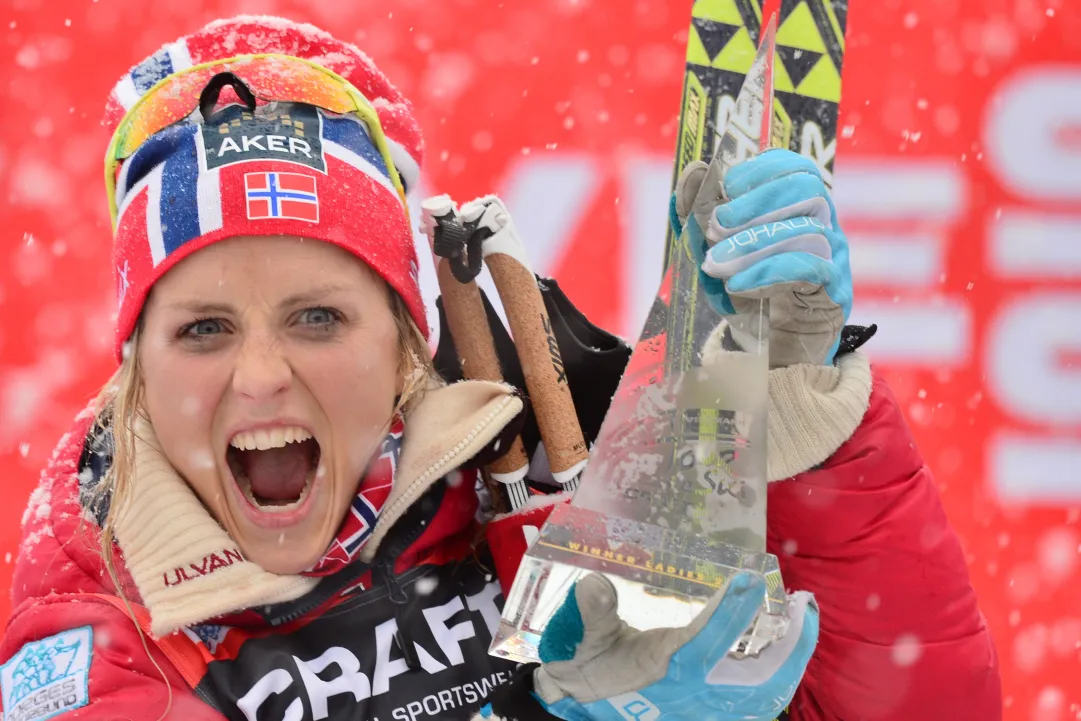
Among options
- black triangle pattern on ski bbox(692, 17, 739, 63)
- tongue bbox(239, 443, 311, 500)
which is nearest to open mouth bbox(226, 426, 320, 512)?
tongue bbox(239, 443, 311, 500)

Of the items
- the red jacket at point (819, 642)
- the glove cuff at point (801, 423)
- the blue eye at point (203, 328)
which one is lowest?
the red jacket at point (819, 642)

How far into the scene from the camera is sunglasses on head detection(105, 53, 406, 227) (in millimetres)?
1407

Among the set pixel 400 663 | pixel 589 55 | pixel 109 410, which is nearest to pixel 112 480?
pixel 109 410

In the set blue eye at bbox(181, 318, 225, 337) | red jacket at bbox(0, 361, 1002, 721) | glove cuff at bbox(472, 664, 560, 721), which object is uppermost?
blue eye at bbox(181, 318, 225, 337)

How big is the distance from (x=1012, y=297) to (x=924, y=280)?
26cm

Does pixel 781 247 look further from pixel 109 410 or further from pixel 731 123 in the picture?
pixel 109 410

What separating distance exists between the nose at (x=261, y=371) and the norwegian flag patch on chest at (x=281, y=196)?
0.16 m

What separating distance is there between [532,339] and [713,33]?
908 millimetres

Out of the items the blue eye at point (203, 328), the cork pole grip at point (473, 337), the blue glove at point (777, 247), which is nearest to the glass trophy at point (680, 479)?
the blue glove at point (777, 247)

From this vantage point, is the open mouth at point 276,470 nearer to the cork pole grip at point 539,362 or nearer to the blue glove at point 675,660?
the cork pole grip at point 539,362

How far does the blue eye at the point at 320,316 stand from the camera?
1.34 m

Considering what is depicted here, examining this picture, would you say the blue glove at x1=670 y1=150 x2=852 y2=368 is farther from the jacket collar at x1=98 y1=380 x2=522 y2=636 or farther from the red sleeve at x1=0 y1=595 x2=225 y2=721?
the red sleeve at x1=0 y1=595 x2=225 y2=721

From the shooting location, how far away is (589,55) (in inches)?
110

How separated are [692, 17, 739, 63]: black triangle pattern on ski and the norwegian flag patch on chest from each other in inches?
39.4
